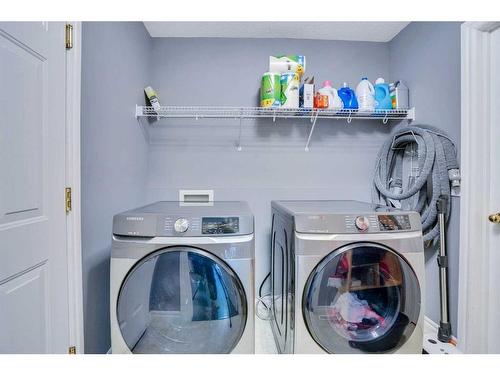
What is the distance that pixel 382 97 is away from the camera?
6.88 feet

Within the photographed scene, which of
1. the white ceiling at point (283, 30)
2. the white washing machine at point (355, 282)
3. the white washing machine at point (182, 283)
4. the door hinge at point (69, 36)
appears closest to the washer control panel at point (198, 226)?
the white washing machine at point (182, 283)

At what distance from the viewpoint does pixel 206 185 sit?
229cm

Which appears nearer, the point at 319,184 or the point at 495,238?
the point at 495,238

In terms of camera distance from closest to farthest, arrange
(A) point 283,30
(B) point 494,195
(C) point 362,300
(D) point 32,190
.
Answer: (D) point 32,190, (C) point 362,300, (B) point 494,195, (A) point 283,30

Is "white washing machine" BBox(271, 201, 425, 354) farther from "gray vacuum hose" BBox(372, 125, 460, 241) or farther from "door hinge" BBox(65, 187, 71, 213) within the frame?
"door hinge" BBox(65, 187, 71, 213)

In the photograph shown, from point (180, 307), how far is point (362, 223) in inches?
40.3

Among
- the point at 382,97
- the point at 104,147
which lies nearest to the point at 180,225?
the point at 104,147

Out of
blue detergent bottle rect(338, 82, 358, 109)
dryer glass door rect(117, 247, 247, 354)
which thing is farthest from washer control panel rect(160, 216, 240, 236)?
blue detergent bottle rect(338, 82, 358, 109)

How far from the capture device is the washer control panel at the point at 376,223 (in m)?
1.31

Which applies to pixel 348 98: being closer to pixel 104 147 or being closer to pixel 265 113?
pixel 265 113

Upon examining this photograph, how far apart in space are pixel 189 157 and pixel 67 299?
4.39ft

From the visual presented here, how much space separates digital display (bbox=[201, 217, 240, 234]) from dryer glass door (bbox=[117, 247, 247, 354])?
14 cm
